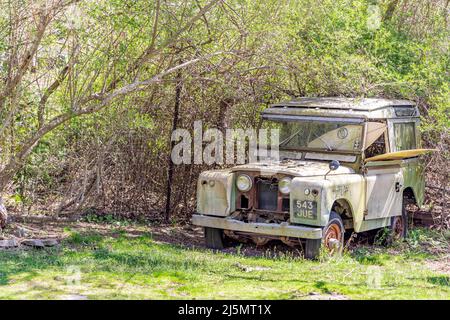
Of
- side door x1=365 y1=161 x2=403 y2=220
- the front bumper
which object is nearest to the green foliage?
the front bumper

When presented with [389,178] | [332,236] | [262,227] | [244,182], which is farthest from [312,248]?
[389,178]

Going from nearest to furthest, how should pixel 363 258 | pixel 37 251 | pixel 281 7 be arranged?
pixel 37 251 → pixel 363 258 → pixel 281 7

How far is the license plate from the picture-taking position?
9.34 metres

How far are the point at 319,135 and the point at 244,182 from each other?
4.93 ft

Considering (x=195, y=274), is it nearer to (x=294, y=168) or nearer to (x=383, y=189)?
(x=294, y=168)

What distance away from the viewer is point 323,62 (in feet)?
38.9

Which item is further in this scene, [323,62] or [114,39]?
[323,62]

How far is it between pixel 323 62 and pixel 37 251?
5.44m

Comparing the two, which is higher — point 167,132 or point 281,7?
point 281,7

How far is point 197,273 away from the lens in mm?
8094

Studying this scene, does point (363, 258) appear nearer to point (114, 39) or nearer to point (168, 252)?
point (168, 252)

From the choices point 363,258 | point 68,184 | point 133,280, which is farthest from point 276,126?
point 133,280

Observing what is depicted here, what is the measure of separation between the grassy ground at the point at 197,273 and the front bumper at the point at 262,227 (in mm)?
330
